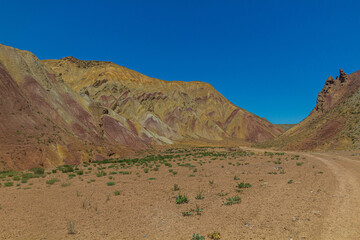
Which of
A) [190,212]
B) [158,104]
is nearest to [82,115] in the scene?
[190,212]

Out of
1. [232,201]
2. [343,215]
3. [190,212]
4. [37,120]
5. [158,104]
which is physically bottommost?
[190,212]

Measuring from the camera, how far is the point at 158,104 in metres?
117

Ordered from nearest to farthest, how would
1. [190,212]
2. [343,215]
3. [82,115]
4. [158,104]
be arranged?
[343,215]
[190,212]
[82,115]
[158,104]

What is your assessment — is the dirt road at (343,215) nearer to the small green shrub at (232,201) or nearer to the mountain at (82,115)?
the small green shrub at (232,201)

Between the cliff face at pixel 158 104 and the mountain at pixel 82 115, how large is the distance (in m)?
0.47

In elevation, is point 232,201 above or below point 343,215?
below

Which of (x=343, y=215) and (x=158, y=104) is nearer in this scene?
(x=343, y=215)

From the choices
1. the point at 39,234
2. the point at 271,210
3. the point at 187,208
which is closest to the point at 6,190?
the point at 39,234

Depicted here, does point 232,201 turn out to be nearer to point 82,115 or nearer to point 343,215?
point 343,215

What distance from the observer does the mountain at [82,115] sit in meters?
26.8

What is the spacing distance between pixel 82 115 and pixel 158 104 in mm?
70505

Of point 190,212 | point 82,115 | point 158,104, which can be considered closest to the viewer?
point 190,212

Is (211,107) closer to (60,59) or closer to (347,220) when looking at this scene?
(60,59)

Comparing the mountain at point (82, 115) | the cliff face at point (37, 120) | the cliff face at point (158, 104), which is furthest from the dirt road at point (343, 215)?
the cliff face at point (158, 104)
